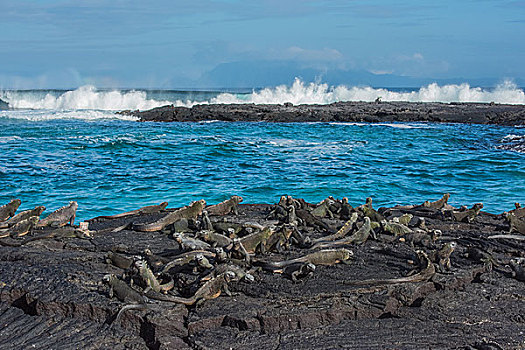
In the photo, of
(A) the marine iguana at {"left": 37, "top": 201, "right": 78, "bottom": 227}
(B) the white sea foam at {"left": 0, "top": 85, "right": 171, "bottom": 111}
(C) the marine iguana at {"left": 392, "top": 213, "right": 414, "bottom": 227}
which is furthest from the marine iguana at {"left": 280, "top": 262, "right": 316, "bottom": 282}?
(B) the white sea foam at {"left": 0, "top": 85, "right": 171, "bottom": 111}

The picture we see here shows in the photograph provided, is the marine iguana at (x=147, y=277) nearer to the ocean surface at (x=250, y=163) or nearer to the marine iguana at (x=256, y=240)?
the marine iguana at (x=256, y=240)

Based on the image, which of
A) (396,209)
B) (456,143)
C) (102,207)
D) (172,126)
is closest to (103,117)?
(172,126)

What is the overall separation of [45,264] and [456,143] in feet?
77.3

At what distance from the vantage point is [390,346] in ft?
18.0

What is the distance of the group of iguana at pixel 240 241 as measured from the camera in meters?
6.52

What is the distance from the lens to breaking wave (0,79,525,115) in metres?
57.9

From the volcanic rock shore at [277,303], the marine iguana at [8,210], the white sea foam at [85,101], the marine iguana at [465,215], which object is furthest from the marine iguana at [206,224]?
the white sea foam at [85,101]

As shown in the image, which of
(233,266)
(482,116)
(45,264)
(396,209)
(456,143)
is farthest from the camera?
(482,116)

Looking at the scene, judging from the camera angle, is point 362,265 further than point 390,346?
Yes

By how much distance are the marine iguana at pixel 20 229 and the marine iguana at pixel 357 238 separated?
16.1 feet

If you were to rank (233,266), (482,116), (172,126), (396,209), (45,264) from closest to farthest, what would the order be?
1. (233,266)
2. (45,264)
3. (396,209)
4. (172,126)
5. (482,116)

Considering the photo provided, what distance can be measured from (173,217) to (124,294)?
3.97 meters

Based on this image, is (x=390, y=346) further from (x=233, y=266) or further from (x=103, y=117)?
(x=103, y=117)

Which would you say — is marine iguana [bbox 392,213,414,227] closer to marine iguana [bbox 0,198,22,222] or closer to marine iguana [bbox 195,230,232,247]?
marine iguana [bbox 195,230,232,247]
